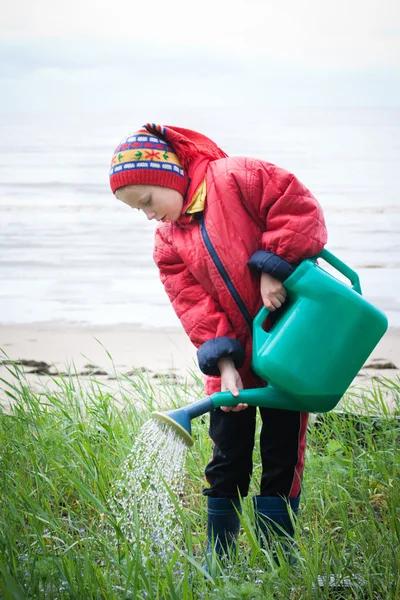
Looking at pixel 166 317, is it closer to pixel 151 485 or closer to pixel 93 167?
pixel 151 485

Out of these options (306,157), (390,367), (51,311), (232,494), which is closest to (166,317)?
(51,311)

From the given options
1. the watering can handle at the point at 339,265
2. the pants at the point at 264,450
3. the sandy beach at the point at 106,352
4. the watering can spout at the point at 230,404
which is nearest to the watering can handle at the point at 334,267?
the watering can handle at the point at 339,265

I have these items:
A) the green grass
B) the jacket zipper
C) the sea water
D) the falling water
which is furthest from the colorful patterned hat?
the sea water

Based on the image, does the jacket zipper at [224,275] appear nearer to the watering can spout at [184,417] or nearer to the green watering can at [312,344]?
the green watering can at [312,344]

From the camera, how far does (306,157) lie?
771 cm

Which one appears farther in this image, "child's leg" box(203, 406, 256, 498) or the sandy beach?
the sandy beach

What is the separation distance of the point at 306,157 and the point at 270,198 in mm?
6077

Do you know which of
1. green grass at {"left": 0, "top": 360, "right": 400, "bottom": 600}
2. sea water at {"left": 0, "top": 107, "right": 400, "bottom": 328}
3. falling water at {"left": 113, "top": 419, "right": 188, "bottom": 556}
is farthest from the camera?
sea water at {"left": 0, "top": 107, "right": 400, "bottom": 328}

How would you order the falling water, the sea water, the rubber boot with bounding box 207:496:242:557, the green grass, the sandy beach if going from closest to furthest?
the green grass → the falling water → the rubber boot with bounding box 207:496:242:557 → the sandy beach → the sea water

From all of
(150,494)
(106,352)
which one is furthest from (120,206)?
(150,494)

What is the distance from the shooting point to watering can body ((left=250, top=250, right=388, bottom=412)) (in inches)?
68.0

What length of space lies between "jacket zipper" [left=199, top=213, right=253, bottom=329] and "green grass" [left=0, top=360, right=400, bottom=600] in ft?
1.44

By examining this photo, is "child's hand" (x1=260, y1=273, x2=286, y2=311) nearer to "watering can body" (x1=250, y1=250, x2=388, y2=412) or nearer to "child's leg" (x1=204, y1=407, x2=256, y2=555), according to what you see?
"watering can body" (x1=250, y1=250, x2=388, y2=412)

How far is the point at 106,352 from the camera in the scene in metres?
3.36
